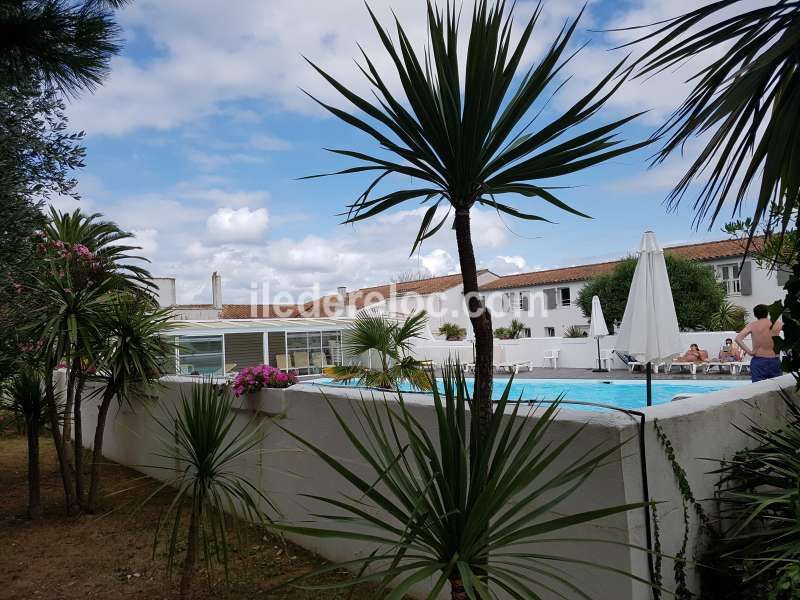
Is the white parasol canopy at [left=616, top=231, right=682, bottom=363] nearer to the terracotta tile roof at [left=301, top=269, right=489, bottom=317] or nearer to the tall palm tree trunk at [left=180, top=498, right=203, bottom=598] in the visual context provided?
the tall palm tree trunk at [left=180, top=498, right=203, bottom=598]

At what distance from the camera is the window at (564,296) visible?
37.8 metres

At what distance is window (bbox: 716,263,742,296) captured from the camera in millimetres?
30609

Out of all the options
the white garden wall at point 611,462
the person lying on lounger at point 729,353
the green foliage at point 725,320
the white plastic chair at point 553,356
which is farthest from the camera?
the green foliage at point 725,320

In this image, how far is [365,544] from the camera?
4.45m

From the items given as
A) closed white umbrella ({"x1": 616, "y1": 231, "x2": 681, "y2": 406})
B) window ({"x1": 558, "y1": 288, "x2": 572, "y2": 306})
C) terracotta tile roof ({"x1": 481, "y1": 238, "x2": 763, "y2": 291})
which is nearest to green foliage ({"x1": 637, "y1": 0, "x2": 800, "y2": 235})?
closed white umbrella ({"x1": 616, "y1": 231, "x2": 681, "y2": 406})

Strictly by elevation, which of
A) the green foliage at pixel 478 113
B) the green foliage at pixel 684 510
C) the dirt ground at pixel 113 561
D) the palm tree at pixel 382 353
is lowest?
the dirt ground at pixel 113 561

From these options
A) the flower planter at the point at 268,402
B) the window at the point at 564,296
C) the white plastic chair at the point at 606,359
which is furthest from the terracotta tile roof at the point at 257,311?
the flower planter at the point at 268,402

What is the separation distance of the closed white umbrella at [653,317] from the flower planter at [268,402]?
5525mm

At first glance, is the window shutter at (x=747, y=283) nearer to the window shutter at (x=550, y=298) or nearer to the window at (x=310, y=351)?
the window shutter at (x=550, y=298)

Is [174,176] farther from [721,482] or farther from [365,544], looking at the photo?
[721,482]

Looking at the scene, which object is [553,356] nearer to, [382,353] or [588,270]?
[588,270]

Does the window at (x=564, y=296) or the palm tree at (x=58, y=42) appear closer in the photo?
the palm tree at (x=58, y=42)

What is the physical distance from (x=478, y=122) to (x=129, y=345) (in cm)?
483

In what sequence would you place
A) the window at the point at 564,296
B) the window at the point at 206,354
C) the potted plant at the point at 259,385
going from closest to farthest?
the potted plant at the point at 259,385 → the window at the point at 206,354 → the window at the point at 564,296
